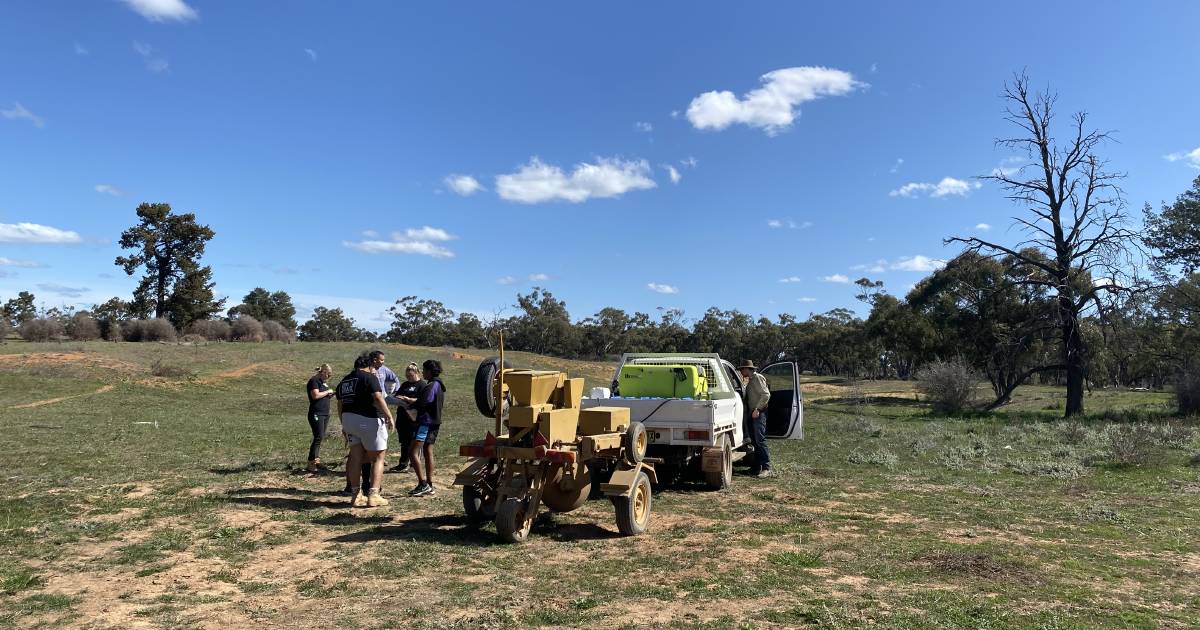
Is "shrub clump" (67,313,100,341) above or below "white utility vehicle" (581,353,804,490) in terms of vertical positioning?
above

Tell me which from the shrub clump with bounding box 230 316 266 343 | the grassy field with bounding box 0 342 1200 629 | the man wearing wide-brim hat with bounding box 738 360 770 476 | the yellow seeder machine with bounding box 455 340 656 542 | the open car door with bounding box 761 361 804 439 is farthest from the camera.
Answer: the shrub clump with bounding box 230 316 266 343

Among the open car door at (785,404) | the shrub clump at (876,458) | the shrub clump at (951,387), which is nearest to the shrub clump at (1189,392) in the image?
the shrub clump at (951,387)

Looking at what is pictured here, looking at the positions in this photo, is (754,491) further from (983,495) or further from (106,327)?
(106,327)

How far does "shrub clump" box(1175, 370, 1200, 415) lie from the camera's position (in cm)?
2216

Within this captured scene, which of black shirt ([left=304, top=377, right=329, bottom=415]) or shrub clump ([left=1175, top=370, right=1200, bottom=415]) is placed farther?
shrub clump ([left=1175, top=370, right=1200, bottom=415])

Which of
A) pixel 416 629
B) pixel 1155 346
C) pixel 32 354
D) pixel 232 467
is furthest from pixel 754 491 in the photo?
pixel 1155 346

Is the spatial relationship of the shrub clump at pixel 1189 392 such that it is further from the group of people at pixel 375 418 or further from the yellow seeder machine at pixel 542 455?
the group of people at pixel 375 418

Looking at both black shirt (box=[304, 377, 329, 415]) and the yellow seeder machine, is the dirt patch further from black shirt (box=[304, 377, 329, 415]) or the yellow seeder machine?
the yellow seeder machine

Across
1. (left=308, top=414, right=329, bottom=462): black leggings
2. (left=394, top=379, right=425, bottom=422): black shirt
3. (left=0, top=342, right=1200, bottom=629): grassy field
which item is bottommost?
(left=0, top=342, right=1200, bottom=629): grassy field

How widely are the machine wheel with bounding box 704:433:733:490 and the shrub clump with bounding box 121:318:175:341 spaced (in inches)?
1917

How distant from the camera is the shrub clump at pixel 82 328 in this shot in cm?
4925

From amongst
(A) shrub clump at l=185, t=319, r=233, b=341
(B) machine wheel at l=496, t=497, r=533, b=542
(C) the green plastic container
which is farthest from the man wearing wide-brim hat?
(A) shrub clump at l=185, t=319, r=233, b=341

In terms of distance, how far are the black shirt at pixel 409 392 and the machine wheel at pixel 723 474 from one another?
408 centimetres

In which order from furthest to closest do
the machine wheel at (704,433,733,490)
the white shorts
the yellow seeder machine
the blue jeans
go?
the blue jeans → the machine wheel at (704,433,733,490) → the white shorts → the yellow seeder machine
